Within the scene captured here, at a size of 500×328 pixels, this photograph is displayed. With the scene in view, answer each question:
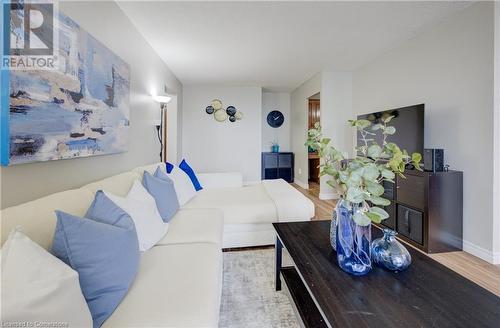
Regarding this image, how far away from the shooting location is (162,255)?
1364 millimetres

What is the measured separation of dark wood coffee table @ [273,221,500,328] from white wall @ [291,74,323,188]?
4.29 m

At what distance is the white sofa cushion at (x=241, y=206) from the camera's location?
92.7 inches

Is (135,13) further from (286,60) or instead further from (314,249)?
(314,249)

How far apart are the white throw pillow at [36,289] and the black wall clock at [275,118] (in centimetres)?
618

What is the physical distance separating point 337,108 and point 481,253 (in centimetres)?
302

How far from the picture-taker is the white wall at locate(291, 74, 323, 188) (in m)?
5.38

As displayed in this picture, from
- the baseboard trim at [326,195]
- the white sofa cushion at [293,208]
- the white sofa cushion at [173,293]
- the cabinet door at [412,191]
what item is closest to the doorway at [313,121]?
the baseboard trim at [326,195]

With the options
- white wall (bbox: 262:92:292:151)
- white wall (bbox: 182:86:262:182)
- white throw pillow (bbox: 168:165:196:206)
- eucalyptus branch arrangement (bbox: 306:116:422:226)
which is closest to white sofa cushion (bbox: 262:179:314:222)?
white throw pillow (bbox: 168:165:196:206)

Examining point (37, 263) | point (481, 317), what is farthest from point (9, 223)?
point (481, 317)

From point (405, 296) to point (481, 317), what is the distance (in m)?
0.22

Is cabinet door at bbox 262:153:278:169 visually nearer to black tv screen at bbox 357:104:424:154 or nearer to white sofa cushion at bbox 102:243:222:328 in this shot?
black tv screen at bbox 357:104:424:154

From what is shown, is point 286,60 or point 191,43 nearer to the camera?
point 191,43

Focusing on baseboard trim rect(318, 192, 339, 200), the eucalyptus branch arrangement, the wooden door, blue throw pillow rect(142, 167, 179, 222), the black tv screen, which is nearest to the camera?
the eucalyptus branch arrangement

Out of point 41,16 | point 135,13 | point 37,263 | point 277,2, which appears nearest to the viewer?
point 37,263
